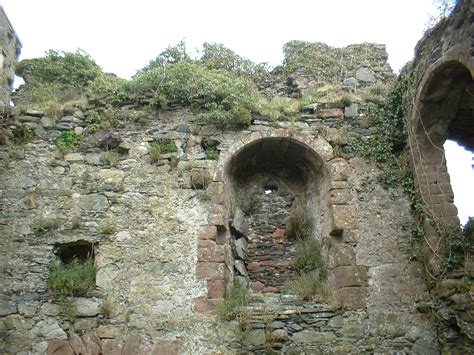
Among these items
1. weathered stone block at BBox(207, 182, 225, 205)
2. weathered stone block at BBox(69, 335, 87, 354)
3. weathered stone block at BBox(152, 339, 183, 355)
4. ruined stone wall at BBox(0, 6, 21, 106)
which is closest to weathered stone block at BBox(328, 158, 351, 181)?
weathered stone block at BBox(207, 182, 225, 205)

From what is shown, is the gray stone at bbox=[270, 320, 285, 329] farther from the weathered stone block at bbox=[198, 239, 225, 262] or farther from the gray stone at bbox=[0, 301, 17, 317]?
the gray stone at bbox=[0, 301, 17, 317]

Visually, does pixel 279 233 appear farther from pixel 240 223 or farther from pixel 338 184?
pixel 338 184

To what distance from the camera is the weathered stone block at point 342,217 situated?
6.42m

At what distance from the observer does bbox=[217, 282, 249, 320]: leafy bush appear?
18.9ft

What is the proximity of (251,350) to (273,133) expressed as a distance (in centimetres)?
321

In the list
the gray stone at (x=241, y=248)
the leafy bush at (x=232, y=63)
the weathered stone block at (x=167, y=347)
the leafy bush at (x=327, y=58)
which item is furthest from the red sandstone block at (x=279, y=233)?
the leafy bush at (x=232, y=63)

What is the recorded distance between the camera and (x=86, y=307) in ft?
19.1

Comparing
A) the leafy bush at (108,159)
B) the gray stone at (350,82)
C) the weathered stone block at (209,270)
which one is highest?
the gray stone at (350,82)

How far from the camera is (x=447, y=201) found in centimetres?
628

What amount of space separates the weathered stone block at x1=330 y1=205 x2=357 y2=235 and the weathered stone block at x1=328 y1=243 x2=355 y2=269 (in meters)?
0.25

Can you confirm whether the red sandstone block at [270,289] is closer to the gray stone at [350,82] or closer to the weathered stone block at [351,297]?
the weathered stone block at [351,297]

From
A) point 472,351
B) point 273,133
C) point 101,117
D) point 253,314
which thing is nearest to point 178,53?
point 101,117

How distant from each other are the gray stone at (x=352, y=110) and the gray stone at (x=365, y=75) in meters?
1.15

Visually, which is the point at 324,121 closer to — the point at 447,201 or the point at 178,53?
the point at 447,201
